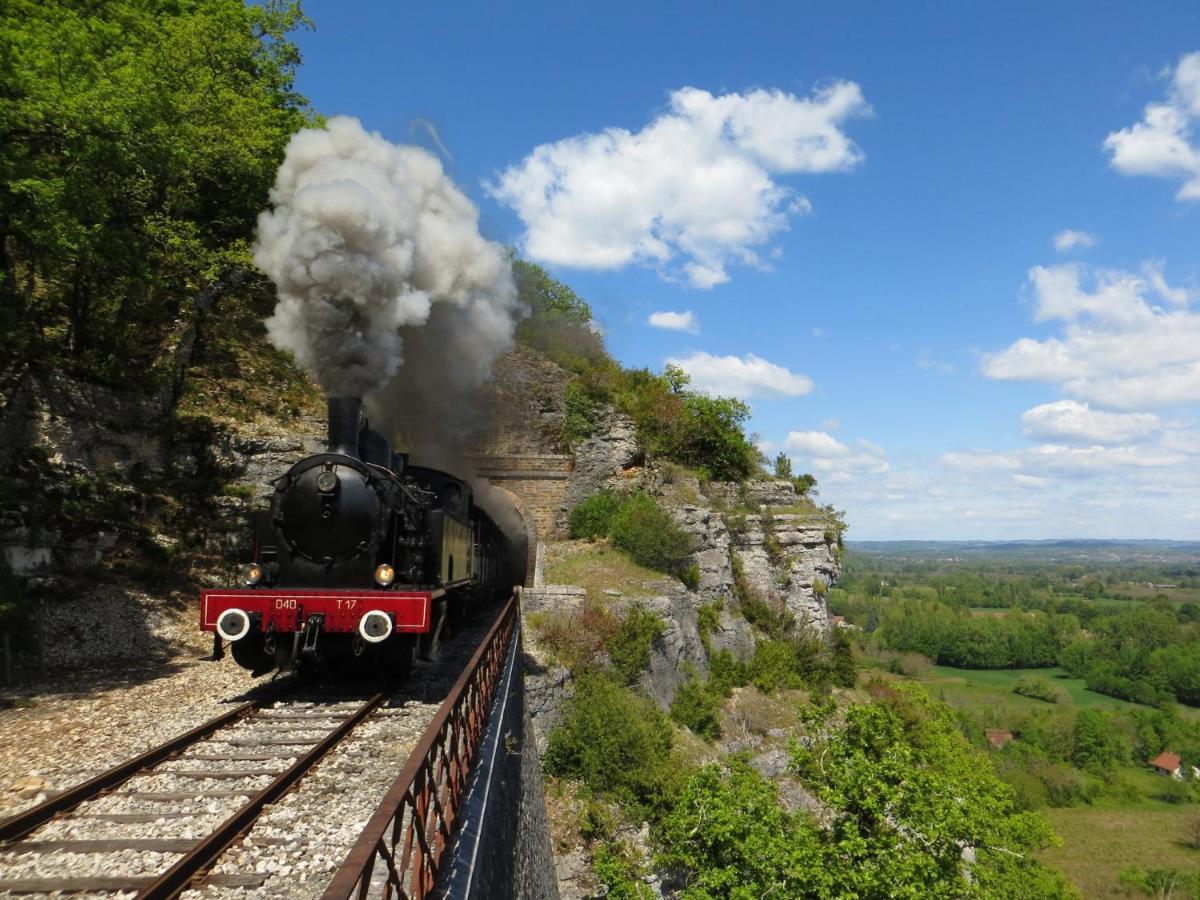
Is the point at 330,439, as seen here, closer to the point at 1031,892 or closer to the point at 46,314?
Result: the point at 46,314

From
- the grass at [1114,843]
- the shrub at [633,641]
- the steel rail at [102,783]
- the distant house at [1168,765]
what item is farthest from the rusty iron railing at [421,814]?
the distant house at [1168,765]

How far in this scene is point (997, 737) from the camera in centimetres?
6106

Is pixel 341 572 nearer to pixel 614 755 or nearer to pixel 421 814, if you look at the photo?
pixel 421 814

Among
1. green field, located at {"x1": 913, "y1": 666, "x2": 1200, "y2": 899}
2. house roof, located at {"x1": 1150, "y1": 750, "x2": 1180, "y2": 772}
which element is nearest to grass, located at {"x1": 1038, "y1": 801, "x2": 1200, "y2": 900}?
green field, located at {"x1": 913, "y1": 666, "x2": 1200, "y2": 899}

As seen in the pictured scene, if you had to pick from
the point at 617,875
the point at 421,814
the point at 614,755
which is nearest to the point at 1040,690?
the point at 614,755

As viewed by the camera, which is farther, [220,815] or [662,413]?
[662,413]

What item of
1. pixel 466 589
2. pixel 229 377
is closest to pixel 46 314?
pixel 229 377

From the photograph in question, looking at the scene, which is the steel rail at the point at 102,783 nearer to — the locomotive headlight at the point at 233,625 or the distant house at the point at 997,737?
the locomotive headlight at the point at 233,625

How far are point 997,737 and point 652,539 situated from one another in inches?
2325

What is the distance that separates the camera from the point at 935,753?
59.1 feet

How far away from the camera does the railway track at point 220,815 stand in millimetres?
4125

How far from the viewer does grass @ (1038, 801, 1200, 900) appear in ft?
122

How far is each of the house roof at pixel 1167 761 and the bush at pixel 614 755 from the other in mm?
66409

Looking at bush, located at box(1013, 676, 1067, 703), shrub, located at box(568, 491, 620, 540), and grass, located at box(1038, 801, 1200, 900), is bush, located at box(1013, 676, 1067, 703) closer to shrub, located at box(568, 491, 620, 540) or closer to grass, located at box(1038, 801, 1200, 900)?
grass, located at box(1038, 801, 1200, 900)
